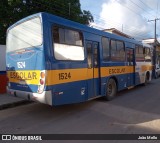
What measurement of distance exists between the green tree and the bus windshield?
9.07 m

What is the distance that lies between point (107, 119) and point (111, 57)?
3705mm

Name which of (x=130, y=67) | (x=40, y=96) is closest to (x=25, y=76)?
(x=40, y=96)

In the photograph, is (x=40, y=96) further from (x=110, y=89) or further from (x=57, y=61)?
(x=110, y=89)

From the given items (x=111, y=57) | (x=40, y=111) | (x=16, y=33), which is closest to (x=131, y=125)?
(x=40, y=111)

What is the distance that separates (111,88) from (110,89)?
0.11 m

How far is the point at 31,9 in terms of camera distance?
17906mm

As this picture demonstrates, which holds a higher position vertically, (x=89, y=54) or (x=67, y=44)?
(x=67, y=44)

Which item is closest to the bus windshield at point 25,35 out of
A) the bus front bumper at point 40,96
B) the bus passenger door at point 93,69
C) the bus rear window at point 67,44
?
the bus rear window at point 67,44

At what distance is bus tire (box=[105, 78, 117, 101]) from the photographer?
31.3 ft

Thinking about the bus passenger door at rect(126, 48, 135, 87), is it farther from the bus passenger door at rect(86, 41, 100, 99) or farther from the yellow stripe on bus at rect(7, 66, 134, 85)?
the bus passenger door at rect(86, 41, 100, 99)

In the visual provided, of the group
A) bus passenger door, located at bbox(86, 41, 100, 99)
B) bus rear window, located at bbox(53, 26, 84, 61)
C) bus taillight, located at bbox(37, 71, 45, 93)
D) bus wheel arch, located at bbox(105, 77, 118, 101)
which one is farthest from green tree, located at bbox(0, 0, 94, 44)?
bus taillight, located at bbox(37, 71, 45, 93)

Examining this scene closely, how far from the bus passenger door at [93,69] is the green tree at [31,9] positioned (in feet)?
33.0

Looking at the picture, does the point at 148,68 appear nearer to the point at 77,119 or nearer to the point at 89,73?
the point at 89,73

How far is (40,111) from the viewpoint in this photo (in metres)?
7.79
